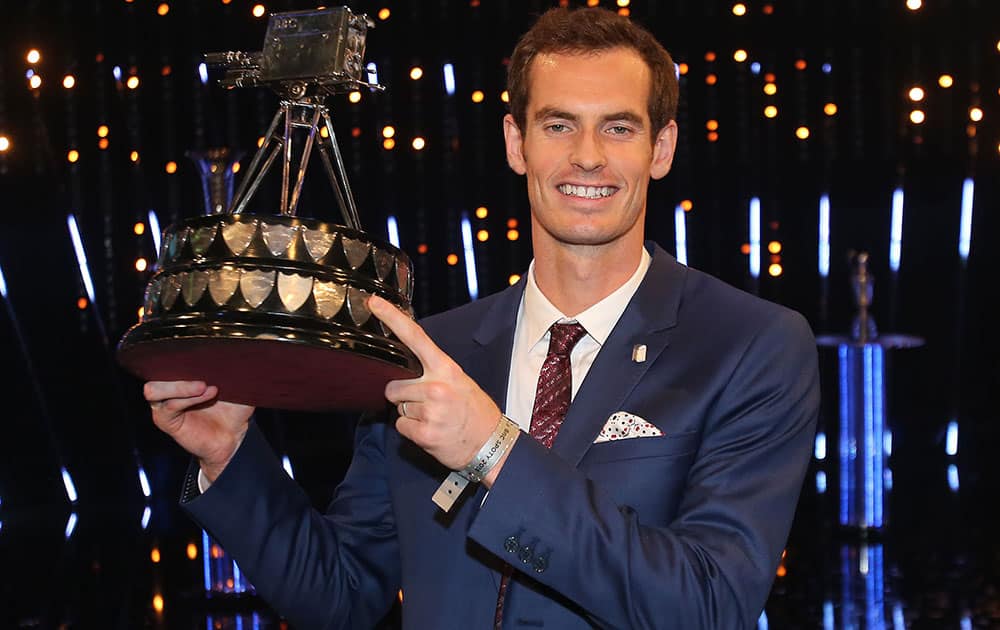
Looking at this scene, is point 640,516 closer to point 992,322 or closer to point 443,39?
point 443,39

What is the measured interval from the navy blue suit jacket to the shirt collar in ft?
0.10

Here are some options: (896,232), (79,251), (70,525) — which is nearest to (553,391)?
(70,525)

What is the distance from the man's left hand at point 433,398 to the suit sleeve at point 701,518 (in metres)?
0.08

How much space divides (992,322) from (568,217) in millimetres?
6173

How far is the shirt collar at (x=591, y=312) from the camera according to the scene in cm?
174

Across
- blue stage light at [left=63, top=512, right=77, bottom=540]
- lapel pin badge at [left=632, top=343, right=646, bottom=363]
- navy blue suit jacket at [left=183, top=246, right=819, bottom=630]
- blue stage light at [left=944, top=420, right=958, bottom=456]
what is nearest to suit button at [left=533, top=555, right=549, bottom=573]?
navy blue suit jacket at [left=183, top=246, right=819, bottom=630]

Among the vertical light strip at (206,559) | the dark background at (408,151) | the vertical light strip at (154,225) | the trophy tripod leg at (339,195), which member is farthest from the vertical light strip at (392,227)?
the trophy tripod leg at (339,195)

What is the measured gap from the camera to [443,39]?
677 cm

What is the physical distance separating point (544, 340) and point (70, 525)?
4960 millimetres

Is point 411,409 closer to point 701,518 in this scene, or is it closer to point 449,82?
point 701,518

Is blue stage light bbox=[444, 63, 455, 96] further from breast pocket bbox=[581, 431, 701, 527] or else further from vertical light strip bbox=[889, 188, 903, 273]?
breast pocket bbox=[581, 431, 701, 527]

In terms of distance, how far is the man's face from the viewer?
5.49 feet

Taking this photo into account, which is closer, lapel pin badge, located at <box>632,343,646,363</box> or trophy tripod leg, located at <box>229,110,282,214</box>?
trophy tripod leg, located at <box>229,110,282,214</box>

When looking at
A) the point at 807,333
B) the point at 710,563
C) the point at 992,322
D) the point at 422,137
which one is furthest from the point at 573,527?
the point at 992,322
